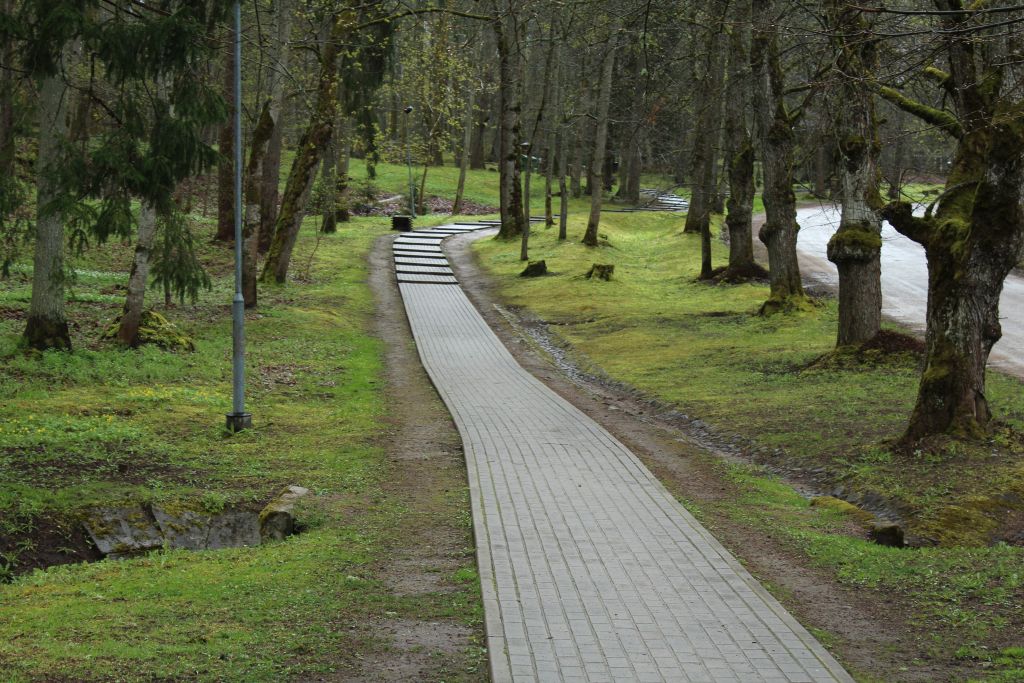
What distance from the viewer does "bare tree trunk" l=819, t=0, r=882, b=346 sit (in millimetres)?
16656

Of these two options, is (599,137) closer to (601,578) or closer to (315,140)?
(315,140)

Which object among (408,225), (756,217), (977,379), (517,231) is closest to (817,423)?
(977,379)

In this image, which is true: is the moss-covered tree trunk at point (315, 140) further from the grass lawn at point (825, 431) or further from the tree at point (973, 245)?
the tree at point (973, 245)

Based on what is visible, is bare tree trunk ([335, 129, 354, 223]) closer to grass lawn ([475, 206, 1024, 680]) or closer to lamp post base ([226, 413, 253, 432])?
grass lawn ([475, 206, 1024, 680])

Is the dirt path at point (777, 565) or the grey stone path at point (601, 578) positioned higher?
the grey stone path at point (601, 578)

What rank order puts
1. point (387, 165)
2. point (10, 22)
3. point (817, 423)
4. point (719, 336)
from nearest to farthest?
point (10, 22)
point (817, 423)
point (719, 336)
point (387, 165)

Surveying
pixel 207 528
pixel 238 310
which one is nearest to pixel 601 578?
pixel 207 528

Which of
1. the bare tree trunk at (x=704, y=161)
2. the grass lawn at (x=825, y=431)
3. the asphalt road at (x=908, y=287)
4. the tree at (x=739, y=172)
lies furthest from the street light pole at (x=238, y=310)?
the bare tree trunk at (x=704, y=161)

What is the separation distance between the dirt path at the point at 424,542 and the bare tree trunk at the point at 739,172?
35.7ft

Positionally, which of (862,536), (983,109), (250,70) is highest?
(250,70)

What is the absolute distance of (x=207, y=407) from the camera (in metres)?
15.2

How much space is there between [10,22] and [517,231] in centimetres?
3264

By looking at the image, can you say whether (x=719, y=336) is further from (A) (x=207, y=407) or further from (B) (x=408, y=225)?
(B) (x=408, y=225)

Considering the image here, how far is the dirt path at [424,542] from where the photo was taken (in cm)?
666
